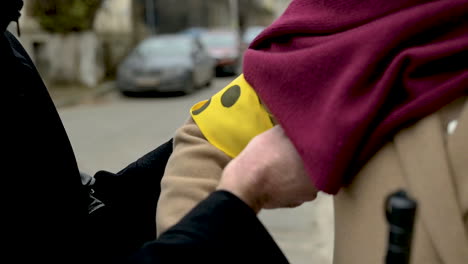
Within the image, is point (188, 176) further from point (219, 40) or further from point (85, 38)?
point (219, 40)

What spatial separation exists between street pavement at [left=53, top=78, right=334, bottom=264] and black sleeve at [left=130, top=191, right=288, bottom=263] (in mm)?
2647

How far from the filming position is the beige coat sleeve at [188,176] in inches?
40.3

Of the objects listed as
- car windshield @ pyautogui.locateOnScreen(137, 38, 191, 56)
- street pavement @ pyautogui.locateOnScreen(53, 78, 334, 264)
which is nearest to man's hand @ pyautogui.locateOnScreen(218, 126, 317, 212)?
street pavement @ pyautogui.locateOnScreen(53, 78, 334, 264)

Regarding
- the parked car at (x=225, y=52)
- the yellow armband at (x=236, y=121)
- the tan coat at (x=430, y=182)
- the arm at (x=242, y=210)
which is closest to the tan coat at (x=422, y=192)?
the tan coat at (x=430, y=182)

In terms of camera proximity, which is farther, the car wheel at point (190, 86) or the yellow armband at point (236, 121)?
the car wheel at point (190, 86)

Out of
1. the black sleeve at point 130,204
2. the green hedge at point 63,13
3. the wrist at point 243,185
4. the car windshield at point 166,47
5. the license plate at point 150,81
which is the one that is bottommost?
the license plate at point 150,81

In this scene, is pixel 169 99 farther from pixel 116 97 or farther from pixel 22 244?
pixel 22 244

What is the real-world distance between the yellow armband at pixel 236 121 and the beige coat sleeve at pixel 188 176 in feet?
0.06

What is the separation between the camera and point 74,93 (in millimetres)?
11766

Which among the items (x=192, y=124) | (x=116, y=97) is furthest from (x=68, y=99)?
(x=192, y=124)

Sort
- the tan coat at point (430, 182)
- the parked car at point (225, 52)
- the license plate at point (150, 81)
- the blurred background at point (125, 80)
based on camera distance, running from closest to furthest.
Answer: the tan coat at point (430, 182) → the blurred background at point (125, 80) → the license plate at point (150, 81) → the parked car at point (225, 52)

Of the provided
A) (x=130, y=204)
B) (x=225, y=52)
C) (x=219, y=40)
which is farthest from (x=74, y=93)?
(x=130, y=204)

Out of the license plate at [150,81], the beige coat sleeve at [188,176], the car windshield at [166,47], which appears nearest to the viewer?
the beige coat sleeve at [188,176]

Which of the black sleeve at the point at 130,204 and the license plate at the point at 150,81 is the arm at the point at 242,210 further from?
the license plate at the point at 150,81
